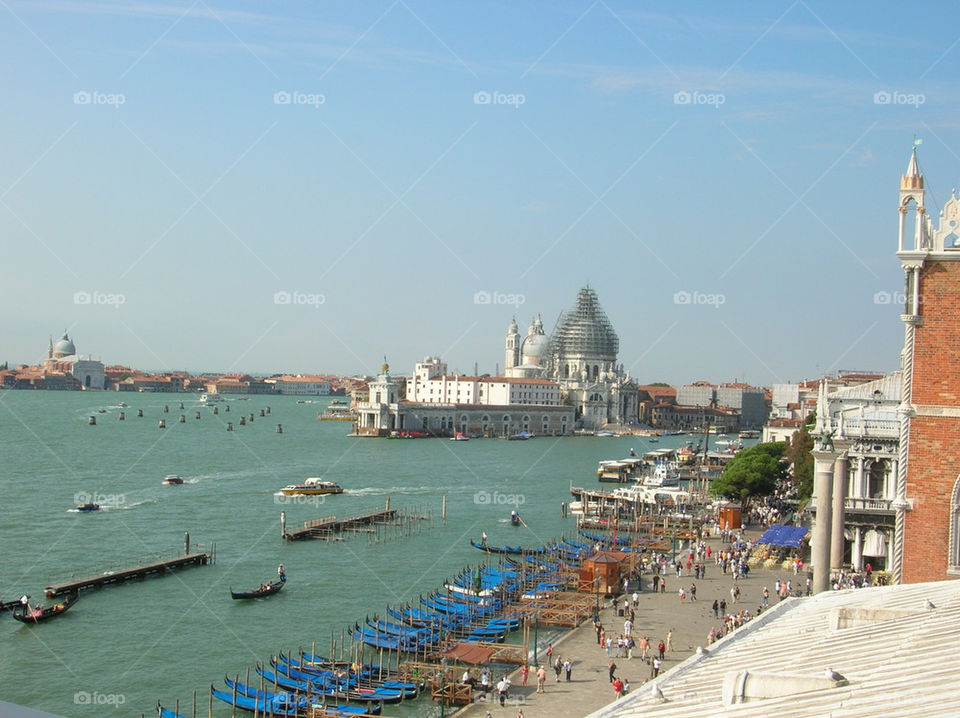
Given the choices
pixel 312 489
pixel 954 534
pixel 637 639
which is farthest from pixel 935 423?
pixel 312 489

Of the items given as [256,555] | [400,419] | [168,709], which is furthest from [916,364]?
[400,419]

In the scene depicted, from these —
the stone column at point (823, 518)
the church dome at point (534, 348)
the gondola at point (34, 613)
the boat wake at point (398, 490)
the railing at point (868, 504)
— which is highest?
the church dome at point (534, 348)

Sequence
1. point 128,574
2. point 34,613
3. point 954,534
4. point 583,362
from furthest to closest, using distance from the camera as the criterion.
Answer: point 583,362
point 128,574
point 34,613
point 954,534

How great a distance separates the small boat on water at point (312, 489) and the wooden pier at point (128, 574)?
10820 mm

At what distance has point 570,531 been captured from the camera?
2769 centimetres

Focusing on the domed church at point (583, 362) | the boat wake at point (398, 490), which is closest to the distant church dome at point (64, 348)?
the domed church at point (583, 362)

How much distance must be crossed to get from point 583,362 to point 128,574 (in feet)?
263

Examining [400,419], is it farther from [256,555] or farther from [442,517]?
[256,555]

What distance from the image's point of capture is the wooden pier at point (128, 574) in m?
17.7

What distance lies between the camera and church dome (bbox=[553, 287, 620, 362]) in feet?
326

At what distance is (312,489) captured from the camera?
32.9 m

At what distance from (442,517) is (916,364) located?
2200cm

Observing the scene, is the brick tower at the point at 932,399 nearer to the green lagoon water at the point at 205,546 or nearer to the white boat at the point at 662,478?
the green lagoon water at the point at 205,546

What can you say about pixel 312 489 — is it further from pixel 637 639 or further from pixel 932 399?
pixel 932 399
